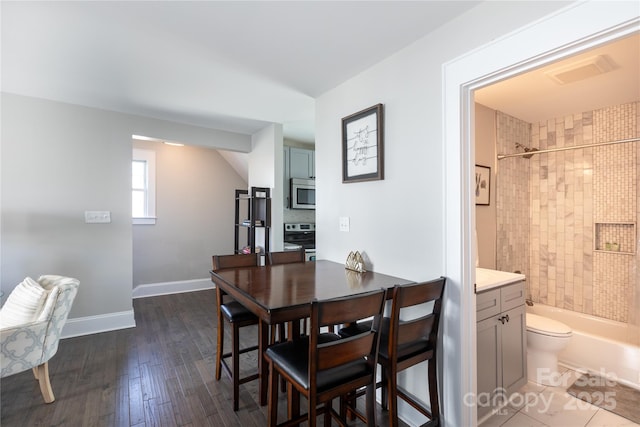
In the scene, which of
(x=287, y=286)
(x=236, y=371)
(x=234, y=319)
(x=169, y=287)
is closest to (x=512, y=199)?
(x=287, y=286)

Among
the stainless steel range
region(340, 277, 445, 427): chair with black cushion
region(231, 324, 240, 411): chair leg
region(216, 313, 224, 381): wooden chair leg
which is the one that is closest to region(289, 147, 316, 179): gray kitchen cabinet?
the stainless steel range

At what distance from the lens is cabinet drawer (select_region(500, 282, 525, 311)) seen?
191 centimetres

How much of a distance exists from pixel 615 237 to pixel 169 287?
18.5 ft

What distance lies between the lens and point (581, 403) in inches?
80.4

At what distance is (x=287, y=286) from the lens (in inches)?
64.2

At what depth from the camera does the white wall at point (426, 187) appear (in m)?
1.56

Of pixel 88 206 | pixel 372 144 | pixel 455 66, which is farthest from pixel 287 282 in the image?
pixel 88 206

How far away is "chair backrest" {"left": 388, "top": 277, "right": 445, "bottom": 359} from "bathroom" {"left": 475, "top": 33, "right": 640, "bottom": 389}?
146 cm

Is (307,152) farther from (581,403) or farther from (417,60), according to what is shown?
(581,403)

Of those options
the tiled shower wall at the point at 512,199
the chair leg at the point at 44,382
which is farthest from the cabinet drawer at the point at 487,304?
the chair leg at the point at 44,382

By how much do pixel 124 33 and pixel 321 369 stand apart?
86.1 inches

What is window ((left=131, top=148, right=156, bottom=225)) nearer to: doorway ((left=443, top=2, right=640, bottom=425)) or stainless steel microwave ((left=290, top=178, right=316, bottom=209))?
stainless steel microwave ((left=290, top=178, right=316, bottom=209))

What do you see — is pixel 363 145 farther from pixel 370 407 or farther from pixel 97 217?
pixel 97 217

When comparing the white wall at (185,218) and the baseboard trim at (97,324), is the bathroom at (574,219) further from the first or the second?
the white wall at (185,218)
